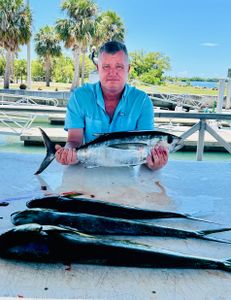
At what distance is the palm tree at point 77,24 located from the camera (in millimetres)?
33500

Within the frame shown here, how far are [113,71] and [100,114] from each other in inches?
11.9

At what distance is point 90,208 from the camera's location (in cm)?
142

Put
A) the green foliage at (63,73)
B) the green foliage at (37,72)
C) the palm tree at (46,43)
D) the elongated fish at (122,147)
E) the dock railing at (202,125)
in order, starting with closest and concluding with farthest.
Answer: the elongated fish at (122,147)
the dock railing at (202,125)
the palm tree at (46,43)
the green foliage at (37,72)
the green foliage at (63,73)

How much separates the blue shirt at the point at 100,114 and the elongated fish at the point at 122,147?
401 millimetres

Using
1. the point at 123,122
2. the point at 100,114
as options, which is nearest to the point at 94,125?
the point at 100,114

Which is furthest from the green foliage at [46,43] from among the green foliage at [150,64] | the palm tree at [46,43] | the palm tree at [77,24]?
the green foliage at [150,64]

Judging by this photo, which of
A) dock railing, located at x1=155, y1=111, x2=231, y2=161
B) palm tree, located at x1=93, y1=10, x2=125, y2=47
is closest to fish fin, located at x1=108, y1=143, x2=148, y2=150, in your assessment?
dock railing, located at x1=155, y1=111, x2=231, y2=161

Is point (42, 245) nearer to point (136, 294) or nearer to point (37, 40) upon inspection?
point (136, 294)

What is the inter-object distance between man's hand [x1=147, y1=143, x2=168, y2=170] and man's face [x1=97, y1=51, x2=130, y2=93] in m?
0.58

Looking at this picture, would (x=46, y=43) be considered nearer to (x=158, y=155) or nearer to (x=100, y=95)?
(x=100, y=95)

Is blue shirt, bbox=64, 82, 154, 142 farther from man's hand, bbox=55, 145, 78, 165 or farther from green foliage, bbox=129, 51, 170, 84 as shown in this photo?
green foliage, bbox=129, 51, 170, 84

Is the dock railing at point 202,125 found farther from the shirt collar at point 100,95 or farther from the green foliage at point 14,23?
the green foliage at point 14,23

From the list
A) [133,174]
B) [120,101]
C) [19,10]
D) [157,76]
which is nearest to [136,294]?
[133,174]

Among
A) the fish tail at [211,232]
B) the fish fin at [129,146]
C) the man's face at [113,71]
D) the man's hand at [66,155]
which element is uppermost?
the man's face at [113,71]
